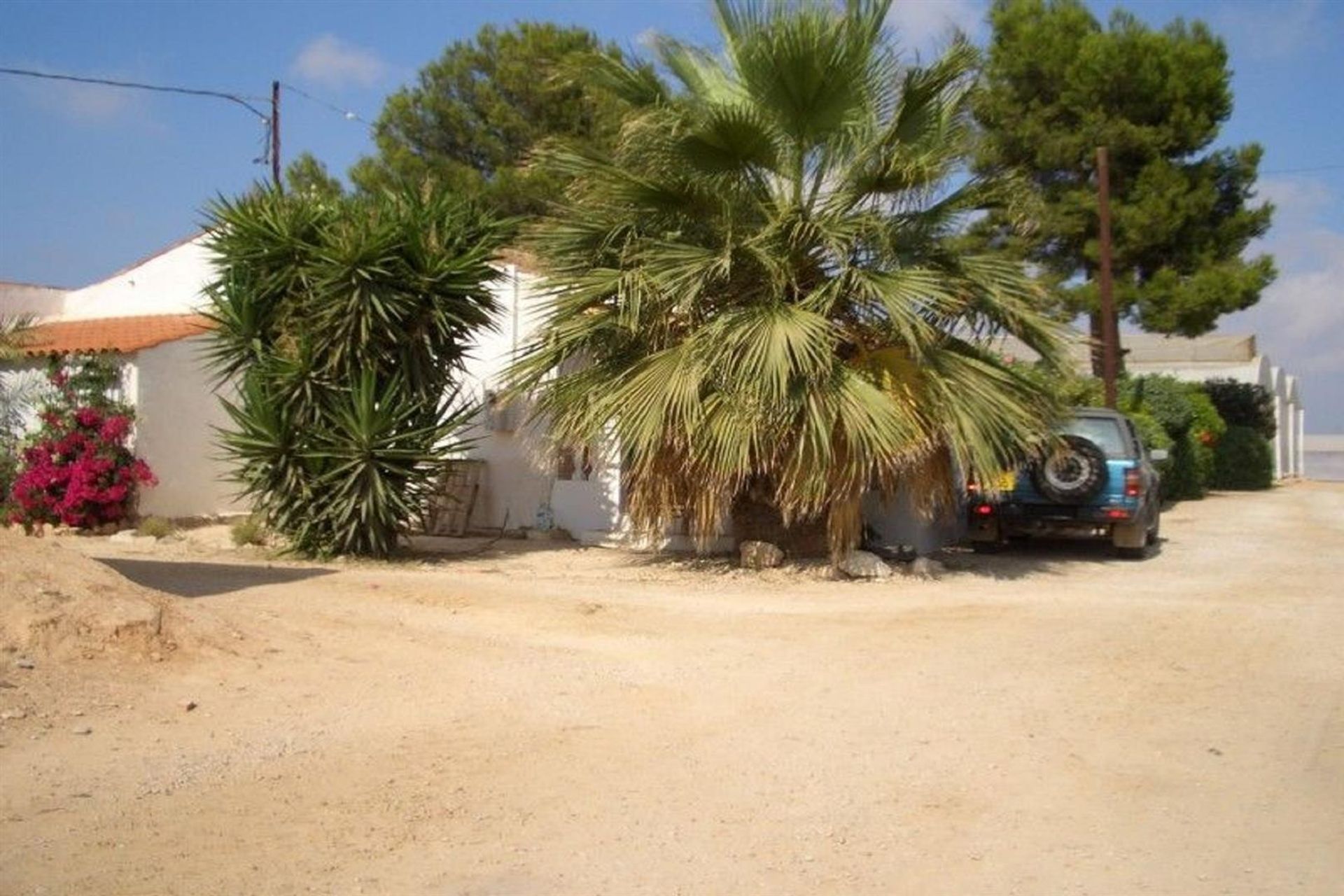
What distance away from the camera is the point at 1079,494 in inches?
598

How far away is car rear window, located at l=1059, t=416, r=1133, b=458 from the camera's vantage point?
15.9 metres

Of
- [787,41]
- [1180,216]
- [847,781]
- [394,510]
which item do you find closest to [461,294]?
[394,510]

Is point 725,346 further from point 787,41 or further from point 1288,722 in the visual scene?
point 1288,722

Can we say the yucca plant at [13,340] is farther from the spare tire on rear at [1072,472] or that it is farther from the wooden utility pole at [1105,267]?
the wooden utility pole at [1105,267]

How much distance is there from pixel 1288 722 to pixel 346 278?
9795mm

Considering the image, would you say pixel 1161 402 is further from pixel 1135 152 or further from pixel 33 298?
pixel 33 298

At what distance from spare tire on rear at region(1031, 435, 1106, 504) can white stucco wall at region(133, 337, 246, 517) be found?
10688 millimetres

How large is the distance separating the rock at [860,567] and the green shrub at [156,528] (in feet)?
27.8

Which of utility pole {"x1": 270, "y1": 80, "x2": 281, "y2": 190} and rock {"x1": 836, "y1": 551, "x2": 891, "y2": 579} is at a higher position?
utility pole {"x1": 270, "y1": 80, "x2": 281, "y2": 190}

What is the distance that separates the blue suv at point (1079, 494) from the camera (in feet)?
49.8

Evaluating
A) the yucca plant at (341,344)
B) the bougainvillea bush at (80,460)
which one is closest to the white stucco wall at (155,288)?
the bougainvillea bush at (80,460)

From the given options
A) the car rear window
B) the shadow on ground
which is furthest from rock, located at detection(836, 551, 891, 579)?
the shadow on ground

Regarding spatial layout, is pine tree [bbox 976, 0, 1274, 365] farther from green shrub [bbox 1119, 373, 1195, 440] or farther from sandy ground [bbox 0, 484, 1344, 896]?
sandy ground [bbox 0, 484, 1344, 896]

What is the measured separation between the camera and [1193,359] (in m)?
48.3
